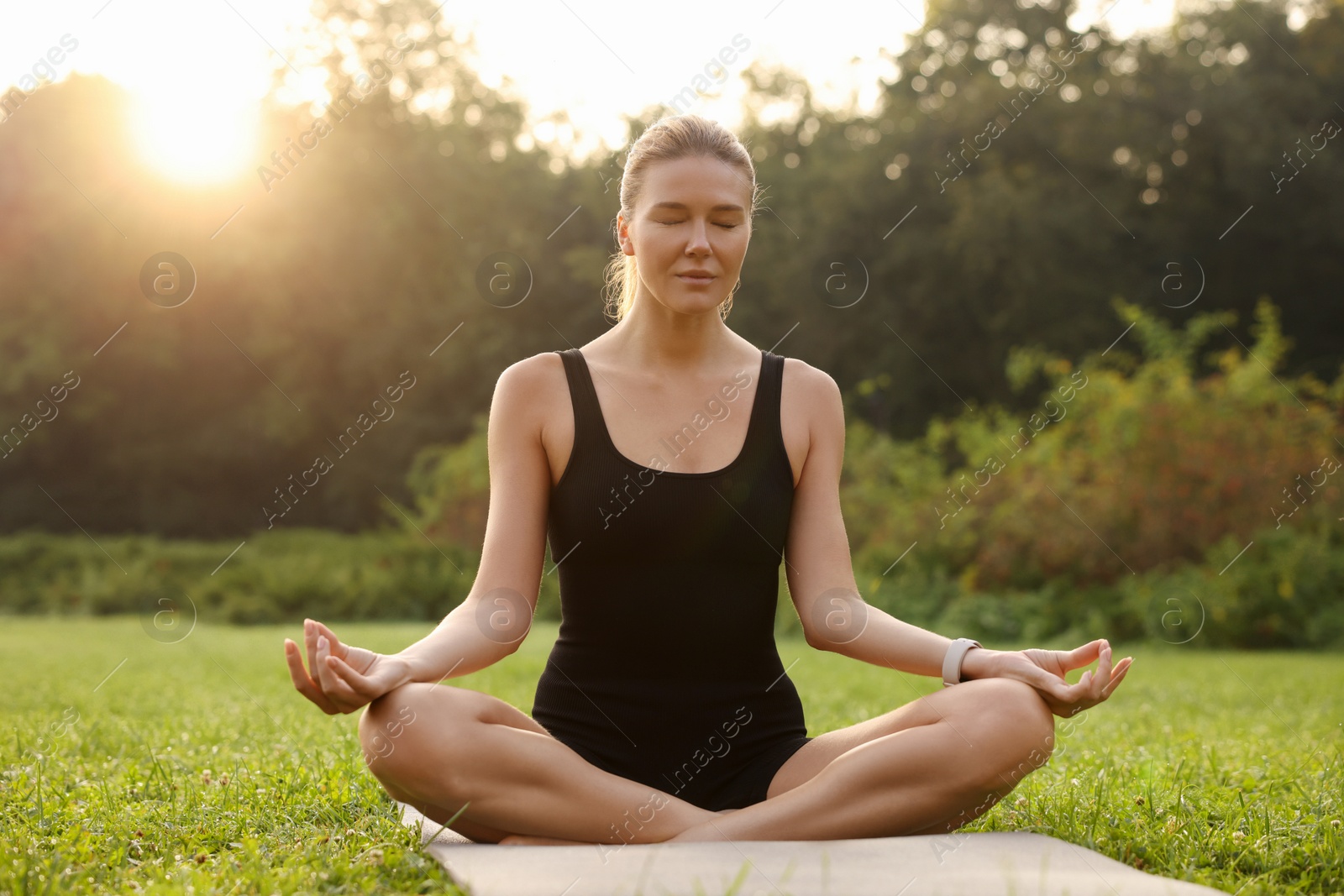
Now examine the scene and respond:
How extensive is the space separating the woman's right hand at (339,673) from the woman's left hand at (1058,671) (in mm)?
1385

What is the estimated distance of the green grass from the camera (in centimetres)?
254

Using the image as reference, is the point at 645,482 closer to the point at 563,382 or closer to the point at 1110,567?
the point at 563,382

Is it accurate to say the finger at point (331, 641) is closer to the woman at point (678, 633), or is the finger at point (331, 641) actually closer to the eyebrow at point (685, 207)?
the woman at point (678, 633)

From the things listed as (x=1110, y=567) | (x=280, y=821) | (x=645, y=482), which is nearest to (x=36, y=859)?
(x=280, y=821)

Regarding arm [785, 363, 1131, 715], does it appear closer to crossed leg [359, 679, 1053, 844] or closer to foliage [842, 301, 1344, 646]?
crossed leg [359, 679, 1053, 844]

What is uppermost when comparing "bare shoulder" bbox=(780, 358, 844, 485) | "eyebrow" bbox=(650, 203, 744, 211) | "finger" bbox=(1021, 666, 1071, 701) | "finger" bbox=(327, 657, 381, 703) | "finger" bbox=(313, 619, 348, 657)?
"eyebrow" bbox=(650, 203, 744, 211)

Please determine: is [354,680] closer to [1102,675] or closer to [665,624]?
[665,624]

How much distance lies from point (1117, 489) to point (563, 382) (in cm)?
1049

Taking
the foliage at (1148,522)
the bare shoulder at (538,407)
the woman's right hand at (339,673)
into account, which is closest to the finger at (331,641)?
the woman's right hand at (339,673)

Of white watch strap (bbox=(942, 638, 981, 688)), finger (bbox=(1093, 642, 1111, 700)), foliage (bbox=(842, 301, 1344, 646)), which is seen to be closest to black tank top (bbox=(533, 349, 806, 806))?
white watch strap (bbox=(942, 638, 981, 688))

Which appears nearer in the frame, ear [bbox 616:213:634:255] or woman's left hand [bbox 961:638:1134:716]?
woman's left hand [bbox 961:638:1134:716]

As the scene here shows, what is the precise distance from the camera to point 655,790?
2736mm

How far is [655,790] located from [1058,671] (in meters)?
1.02

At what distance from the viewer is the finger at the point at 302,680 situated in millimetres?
2312
